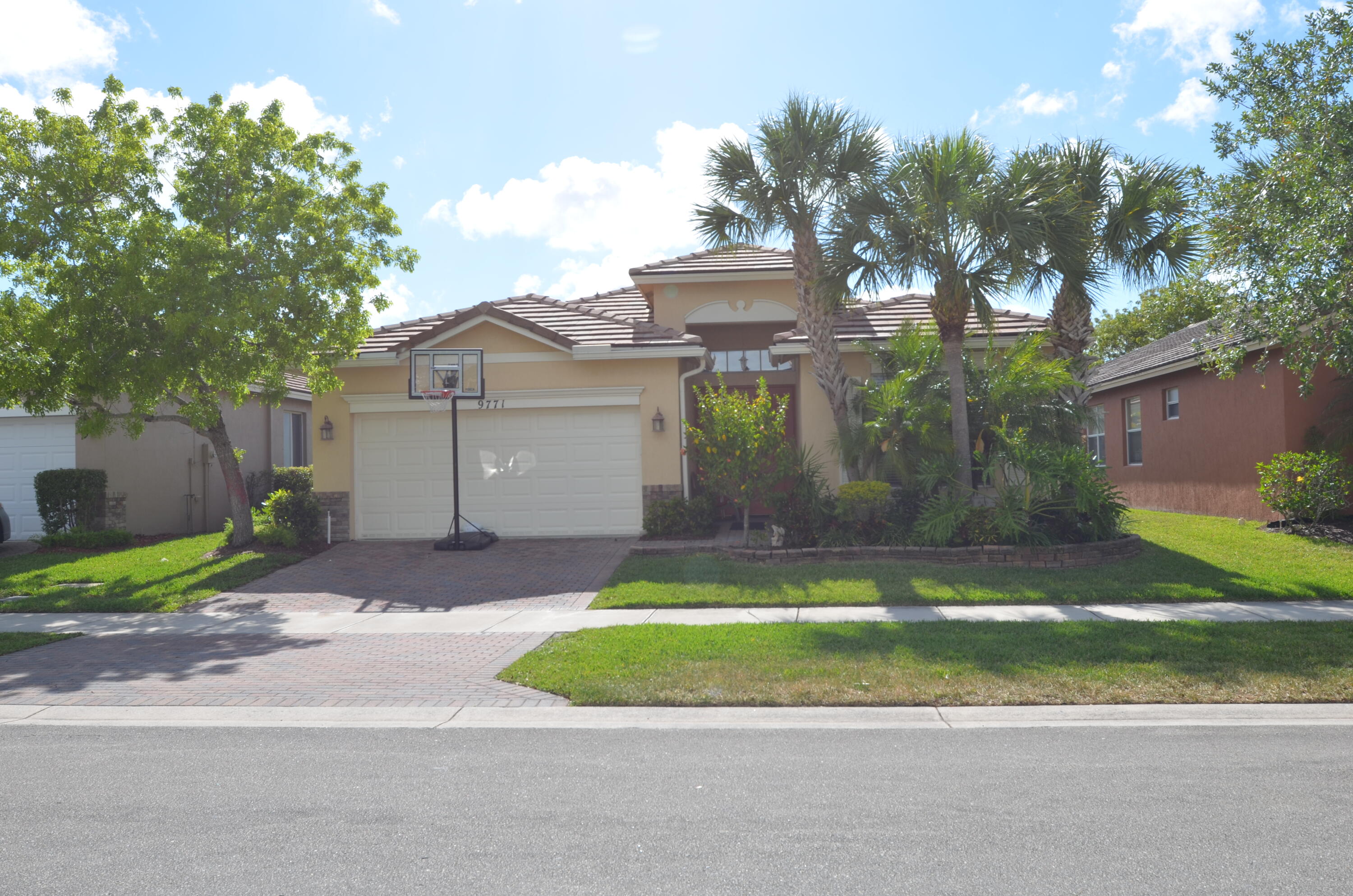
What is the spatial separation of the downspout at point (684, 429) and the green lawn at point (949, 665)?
22.6ft

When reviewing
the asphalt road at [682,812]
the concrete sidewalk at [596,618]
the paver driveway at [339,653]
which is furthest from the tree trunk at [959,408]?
the asphalt road at [682,812]

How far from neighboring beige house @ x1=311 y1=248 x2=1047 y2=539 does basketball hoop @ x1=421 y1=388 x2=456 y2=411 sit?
596 mm

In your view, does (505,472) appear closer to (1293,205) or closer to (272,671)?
(272,671)

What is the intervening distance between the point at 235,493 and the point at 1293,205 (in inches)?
605

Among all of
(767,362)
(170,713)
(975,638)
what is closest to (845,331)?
(767,362)

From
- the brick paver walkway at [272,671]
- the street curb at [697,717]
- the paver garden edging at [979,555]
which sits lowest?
the street curb at [697,717]

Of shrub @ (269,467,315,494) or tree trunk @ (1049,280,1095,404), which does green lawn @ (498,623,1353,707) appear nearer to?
tree trunk @ (1049,280,1095,404)

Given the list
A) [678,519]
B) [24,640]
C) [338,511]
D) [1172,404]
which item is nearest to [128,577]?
[338,511]

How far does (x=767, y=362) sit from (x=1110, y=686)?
12.1m

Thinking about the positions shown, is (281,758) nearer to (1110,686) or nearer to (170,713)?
(170,713)

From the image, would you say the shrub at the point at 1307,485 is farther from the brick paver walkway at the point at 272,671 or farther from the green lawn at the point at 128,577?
the green lawn at the point at 128,577

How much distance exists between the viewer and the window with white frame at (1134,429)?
21000 millimetres

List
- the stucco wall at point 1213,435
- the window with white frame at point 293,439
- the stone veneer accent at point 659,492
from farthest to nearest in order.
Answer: the window with white frame at point 293,439
the stone veneer accent at point 659,492
the stucco wall at point 1213,435

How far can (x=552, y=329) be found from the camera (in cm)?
1616
